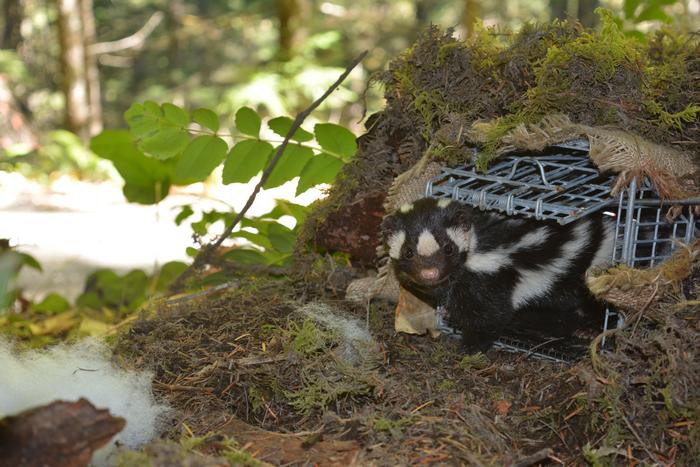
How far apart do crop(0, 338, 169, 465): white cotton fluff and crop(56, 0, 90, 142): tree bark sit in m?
11.4

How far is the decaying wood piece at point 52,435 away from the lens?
73.6 inches

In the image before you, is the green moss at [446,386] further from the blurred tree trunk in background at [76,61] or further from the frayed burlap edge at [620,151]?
the blurred tree trunk in background at [76,61]

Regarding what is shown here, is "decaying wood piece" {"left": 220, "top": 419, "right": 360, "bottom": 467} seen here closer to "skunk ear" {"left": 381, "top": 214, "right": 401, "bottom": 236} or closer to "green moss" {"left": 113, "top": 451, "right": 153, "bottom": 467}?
"green moss" {"left": 113, "top": 451, "right": 153, "bottom": 467}

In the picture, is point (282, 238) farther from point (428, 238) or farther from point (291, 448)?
point (291, 448)

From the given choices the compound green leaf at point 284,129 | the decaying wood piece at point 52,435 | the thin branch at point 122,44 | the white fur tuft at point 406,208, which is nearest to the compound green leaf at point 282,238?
the compound green leaf at point 284,129

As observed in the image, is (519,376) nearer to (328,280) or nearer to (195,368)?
(328,280)

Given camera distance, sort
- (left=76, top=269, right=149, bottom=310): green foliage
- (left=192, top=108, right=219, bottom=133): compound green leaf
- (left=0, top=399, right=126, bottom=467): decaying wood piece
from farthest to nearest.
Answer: (left=76, top=269, right=149, bottom=310): green foliage
(left=192, top=108, right=219, bottom=133): compound green leaf
(left=0, top=399, right=126, bottom=467): decaying wood piece

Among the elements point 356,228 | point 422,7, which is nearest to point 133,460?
point 356,228

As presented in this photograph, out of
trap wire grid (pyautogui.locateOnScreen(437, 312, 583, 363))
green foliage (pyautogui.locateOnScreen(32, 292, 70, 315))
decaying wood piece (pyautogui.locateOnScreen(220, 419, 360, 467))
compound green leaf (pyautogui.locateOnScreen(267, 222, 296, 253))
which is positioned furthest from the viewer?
green foliage (pyautogui.locateOnScreen(32, 292, 70, 315))

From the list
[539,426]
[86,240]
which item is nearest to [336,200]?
[539,426]

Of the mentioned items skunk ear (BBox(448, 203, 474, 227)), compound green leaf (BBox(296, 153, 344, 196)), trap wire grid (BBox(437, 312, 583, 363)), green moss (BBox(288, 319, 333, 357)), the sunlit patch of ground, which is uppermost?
compound green leaf (BBox(296, 153, 344, 196))

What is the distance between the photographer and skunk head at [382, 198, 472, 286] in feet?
11.3

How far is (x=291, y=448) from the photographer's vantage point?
95.7 inches

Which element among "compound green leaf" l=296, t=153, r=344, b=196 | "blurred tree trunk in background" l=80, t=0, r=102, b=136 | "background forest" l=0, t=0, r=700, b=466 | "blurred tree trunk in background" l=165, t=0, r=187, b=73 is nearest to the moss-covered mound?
"background forest" l=0, t=0, r=700, b=466
